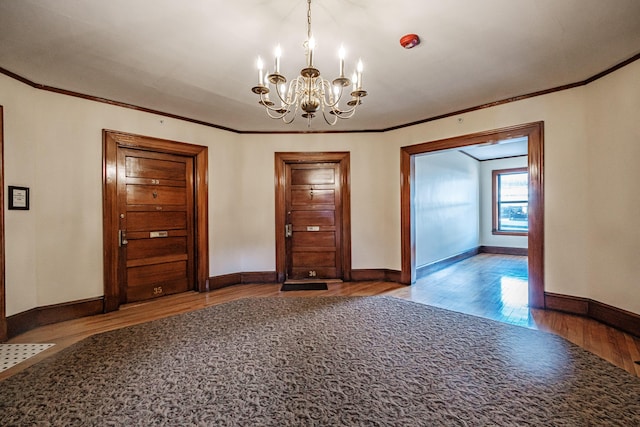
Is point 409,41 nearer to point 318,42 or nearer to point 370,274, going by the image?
point 318,42

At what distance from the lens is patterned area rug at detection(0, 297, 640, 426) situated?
1.68m

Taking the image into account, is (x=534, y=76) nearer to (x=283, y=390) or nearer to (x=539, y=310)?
(x=539, y=310)

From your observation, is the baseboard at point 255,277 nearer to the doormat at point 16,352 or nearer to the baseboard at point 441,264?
the doormat at point 16,352

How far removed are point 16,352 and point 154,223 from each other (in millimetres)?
1934

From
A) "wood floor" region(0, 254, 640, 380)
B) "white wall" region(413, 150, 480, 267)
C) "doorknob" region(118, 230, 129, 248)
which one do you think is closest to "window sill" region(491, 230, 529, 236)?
"white wall" region(413, 150, 480, 267)

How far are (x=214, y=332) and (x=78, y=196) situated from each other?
7.79 feet

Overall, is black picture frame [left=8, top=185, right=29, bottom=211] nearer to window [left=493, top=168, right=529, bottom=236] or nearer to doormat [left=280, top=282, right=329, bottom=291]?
doormat [left=280, top=282, right=329, bottom=291]

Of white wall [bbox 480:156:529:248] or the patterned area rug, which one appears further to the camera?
white wall [bbox 480:156:529:248]

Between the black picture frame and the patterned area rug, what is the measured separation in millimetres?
1607

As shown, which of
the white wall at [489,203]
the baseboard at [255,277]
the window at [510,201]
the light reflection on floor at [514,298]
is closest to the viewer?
the light reflection on floor at [514,298]

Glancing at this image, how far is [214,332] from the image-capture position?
2.87m

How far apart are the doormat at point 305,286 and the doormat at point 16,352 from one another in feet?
9.11

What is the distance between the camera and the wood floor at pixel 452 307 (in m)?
2.58

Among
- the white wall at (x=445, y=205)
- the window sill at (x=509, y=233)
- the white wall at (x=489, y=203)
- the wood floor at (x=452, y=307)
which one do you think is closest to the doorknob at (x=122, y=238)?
the wood floor at (x=452, y=307)
